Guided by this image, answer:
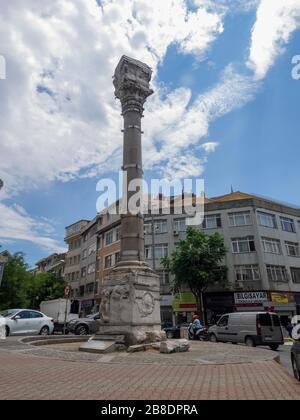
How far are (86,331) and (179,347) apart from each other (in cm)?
1103

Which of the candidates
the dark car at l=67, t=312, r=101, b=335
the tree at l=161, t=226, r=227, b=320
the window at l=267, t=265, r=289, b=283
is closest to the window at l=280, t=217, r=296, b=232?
the window at l=267, t=265, r=289, b=283

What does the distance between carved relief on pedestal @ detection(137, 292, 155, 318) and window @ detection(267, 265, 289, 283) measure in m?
25.0

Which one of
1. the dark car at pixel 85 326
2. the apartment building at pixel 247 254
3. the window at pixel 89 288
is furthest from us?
the window at pixel 89 288

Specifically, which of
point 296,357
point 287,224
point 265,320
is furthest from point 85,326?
point 287,224

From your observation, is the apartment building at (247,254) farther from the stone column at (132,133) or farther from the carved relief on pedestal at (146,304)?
the carved relief on pedestal at (146,304)

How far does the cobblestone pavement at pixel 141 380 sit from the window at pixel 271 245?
28.7 metres

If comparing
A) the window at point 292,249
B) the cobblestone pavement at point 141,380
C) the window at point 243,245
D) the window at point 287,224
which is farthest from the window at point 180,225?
the cobblestone pavement at point 141,380

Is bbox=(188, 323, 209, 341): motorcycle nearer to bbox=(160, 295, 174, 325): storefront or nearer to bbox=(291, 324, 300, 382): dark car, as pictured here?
bbox=(291, 324, 300, 382): dark car

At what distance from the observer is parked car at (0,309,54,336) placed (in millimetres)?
15566

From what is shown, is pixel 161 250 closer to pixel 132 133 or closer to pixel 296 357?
pixel 132 133

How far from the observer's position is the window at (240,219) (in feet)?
118

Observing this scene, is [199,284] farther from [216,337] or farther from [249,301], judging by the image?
[216,337]
